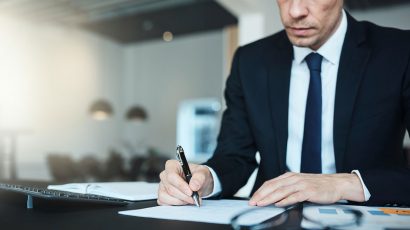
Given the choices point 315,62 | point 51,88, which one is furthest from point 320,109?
point 51,88

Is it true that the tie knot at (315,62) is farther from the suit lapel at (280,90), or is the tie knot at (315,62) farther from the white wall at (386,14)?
the white wall at (386,14)

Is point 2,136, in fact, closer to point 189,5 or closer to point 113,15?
point 113,15

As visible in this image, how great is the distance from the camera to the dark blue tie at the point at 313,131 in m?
1.42

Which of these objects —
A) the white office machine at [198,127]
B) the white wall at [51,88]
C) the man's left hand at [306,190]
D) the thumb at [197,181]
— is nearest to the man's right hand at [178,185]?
the thumb at [197,181]

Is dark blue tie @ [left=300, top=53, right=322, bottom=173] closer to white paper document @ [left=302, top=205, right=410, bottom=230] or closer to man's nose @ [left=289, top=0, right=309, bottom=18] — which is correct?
man's nose @ [left=289, top=0, right=309, bottom=18]

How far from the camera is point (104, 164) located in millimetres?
8930

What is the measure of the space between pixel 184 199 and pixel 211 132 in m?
9.94

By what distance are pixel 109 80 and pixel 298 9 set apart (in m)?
11.0

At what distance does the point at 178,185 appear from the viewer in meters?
1.11

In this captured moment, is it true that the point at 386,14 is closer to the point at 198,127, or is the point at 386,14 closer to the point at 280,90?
the point at 198,127

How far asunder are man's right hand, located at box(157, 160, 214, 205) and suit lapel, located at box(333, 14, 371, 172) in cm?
46

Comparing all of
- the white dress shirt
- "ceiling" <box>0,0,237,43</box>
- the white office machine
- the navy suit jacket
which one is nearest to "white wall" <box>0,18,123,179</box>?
"ceiling" <box>0,0,237,43</box>

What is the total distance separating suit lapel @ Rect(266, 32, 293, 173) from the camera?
1.53m

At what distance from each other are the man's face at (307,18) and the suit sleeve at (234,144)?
0.39 metres
